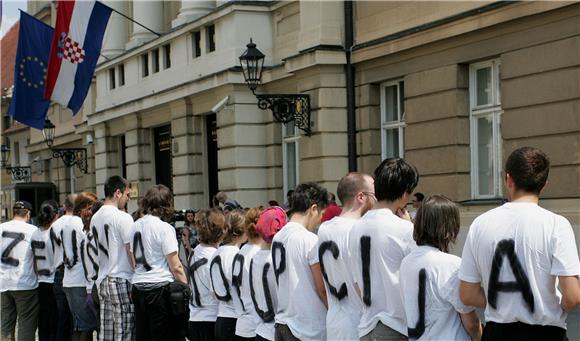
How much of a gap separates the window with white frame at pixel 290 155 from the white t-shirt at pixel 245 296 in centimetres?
1189

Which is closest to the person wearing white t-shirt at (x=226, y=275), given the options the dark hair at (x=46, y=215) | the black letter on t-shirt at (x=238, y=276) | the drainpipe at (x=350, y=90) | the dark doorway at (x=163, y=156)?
the black letter on t-shirt at (x=238, y=276)

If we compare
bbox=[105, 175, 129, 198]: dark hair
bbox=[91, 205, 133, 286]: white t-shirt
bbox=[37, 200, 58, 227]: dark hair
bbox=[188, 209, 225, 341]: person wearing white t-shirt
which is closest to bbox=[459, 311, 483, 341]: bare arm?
bbox=[188, 209, 225, 341]: person wearing white t-shirt

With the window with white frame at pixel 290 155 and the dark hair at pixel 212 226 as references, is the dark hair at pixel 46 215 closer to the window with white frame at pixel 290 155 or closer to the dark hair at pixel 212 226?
the dark hair at pixel 212 226

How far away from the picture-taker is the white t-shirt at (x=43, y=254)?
449 inches

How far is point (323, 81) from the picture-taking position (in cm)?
1773

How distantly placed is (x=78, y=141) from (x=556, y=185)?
2419 cm

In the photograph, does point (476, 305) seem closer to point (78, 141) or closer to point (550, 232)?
point (550, 232)

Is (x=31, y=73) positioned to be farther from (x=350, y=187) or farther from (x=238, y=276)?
(x=350, y=187)

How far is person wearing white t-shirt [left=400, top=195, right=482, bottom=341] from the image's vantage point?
5359 millimetres

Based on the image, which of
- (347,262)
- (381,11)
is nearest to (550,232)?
(347,262)

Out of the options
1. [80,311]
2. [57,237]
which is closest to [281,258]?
[80,311]

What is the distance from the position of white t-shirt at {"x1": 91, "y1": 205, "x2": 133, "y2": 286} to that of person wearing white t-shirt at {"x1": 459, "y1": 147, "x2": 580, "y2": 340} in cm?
512

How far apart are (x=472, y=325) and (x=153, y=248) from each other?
4527 mm

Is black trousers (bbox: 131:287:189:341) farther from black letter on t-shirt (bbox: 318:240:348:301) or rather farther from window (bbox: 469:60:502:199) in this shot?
window (bbox: 469:60:502:199)
